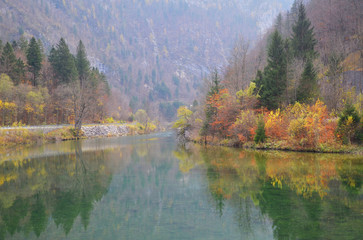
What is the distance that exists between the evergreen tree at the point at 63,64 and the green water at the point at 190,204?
4858 cm

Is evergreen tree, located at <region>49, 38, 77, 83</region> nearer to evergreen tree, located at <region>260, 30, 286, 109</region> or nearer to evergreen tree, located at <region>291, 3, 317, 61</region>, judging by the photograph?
evergreen tree, located at <region>260, 30, 286, 109</region>

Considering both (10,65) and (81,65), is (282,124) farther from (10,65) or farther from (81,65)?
(81,65)

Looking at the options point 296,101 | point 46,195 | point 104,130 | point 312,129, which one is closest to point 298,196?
point 46,195

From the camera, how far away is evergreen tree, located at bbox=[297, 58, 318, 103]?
84.6ft

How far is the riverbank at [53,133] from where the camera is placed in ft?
102

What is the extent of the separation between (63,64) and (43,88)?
10.5 metres

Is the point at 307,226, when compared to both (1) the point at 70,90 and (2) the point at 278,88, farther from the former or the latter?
(1) the point at 70,90

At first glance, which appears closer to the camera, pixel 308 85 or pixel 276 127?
pixel 276 127

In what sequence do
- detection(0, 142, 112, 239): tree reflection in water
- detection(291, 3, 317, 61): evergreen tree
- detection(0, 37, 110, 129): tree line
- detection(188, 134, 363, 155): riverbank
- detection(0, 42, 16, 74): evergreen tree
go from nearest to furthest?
detection(0, 142, 112, 239): tree reflection in water < detection(188, 134, 363, 155): riverbank < detection(291, 3, 317, 61): evergreen tree < detection(0, 37, 110, 129): tree line < detection(0, 42, 16, 74): evergreen tree

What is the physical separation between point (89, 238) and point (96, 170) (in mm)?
9023

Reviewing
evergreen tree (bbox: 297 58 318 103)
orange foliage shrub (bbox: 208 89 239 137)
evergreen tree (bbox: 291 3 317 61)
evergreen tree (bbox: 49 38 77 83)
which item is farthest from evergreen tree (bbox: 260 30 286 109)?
evergreen tree (bbox: 49 38 77 83)

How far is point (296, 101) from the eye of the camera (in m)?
24.4

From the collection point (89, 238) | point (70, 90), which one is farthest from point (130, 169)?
point (70, 90)

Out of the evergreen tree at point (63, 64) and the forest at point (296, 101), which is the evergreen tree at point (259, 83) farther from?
the evergreen tree at point (63, 64)
